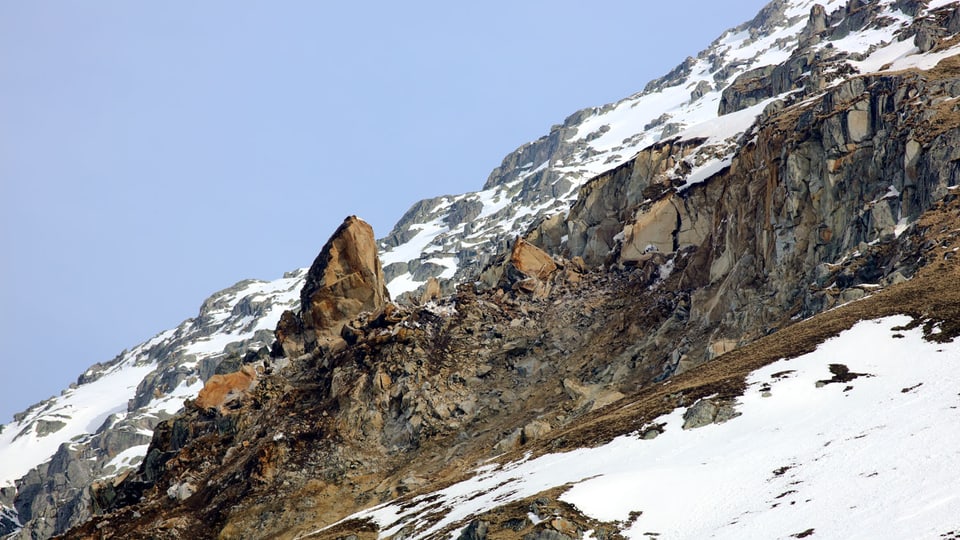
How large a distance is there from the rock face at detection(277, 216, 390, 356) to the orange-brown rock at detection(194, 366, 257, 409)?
487cm

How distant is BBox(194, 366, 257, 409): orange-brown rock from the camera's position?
56.3 meters

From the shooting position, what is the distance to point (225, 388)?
56.9 metres

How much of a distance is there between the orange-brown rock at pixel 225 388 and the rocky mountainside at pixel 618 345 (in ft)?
0.50

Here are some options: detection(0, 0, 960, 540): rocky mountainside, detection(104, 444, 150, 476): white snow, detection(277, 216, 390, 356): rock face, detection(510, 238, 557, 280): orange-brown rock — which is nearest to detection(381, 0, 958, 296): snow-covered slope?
detection(0, 0, 960, 540): rocky mountainside

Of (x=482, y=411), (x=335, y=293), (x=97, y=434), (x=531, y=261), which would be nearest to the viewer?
(x=482, y=411)

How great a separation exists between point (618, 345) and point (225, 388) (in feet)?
92.4

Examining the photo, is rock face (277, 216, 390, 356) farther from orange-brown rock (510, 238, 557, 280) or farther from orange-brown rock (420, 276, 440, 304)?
orange-brown rock (510, 238, 557, 280)

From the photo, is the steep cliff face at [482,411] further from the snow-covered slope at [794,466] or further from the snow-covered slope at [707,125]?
the snow-covered slope at [707,125]

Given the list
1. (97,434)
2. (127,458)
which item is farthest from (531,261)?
(97,434)

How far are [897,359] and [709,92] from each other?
176 m

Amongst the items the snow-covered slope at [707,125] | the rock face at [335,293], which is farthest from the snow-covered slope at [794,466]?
the snow-covered slope at [707,125]

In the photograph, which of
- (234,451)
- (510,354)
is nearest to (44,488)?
(234,451)

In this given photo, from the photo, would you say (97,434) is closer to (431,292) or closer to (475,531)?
(431,292)

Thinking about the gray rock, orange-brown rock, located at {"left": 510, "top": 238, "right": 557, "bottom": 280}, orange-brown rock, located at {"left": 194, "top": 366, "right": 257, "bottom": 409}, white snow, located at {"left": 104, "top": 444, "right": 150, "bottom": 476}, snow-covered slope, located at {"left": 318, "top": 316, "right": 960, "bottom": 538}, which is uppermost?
orange-brown rock, located at {"left": 510, "top": 238, "right": 557, "bottom": 280}
